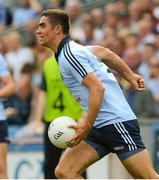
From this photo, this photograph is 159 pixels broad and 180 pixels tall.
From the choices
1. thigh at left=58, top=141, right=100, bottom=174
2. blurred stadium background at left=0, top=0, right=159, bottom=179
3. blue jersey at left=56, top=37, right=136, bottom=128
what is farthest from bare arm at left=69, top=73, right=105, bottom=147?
blurred stadium background at left=0, top=0, right=159, bottom=179

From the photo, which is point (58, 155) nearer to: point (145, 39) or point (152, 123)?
point (152, 123)

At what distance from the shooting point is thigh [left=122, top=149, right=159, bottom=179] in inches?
295

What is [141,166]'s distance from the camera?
7496 millimetres

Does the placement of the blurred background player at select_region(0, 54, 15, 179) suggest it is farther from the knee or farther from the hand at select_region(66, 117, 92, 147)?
the hand at select_region(66, 117, 92, 147)

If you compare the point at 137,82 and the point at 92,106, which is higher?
the point at 92,106

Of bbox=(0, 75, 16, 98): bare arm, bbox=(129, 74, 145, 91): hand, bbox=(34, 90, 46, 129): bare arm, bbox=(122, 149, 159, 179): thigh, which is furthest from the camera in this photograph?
bbox=(34, 90, 46, 129): bare arm

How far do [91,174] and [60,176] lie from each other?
3.99m

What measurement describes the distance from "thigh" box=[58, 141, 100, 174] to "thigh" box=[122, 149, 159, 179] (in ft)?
1.08

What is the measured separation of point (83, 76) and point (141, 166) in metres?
0.96

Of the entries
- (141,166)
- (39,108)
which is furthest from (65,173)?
(39,108)

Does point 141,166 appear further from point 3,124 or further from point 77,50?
point 3,124

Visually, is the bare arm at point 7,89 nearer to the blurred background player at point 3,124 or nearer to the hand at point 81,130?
the blurred background player at point 3,124

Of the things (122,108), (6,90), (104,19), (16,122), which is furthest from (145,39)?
(122,108)

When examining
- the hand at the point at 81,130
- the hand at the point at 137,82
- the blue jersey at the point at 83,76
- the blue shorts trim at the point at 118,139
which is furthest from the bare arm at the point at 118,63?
the hand at the point at 81,130
